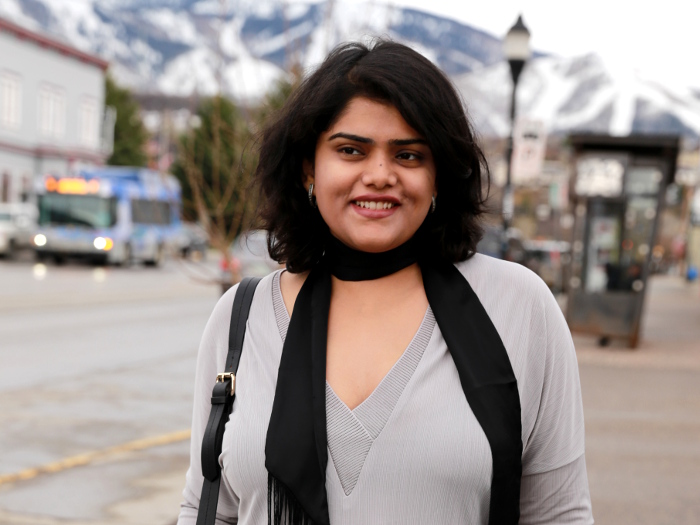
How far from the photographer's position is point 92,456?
270 inches

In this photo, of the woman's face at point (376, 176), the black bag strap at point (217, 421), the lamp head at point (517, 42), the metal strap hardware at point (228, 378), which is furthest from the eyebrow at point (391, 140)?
the lamp head at point (517, 42)

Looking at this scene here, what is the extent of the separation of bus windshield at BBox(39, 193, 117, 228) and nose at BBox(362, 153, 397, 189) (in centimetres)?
3161

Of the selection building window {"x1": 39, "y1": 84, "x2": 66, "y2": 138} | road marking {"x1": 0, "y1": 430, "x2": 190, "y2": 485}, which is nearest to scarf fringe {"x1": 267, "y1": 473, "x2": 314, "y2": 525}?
road marking {"x1": 0, "y1": 430, "x2": 190, "y2": 485}

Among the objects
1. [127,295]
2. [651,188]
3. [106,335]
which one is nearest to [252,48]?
[106,335]

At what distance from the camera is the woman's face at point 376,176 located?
220 centimetres

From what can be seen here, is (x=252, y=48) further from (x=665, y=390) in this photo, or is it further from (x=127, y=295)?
(x=127, y=295)

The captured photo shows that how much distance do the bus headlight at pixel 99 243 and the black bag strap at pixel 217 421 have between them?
104 feet

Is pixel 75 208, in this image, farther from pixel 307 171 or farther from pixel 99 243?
pixel 307 171

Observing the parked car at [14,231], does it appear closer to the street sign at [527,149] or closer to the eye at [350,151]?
the street sign at [527,149]

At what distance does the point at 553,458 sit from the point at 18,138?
45351mm

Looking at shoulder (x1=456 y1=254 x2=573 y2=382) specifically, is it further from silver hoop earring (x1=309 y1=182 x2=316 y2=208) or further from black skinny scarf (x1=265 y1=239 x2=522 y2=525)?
silver hoop earring (x1=309 y1=182 x2=316 y2=208)

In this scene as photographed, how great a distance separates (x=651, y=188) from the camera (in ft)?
50.5

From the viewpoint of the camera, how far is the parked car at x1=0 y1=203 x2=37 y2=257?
3500cm

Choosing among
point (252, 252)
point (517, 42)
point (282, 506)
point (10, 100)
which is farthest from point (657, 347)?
point (10, 100)
